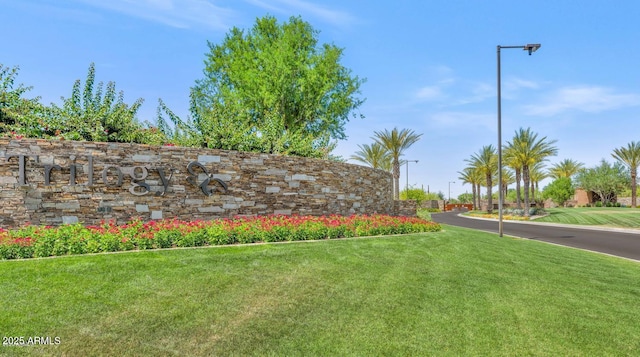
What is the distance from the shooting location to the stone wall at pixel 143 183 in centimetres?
986

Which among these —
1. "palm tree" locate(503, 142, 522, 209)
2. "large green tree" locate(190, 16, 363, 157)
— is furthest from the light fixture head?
"palm tree" locate(503, 142, 522, 209)

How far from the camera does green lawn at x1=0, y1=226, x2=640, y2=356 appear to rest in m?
4.82

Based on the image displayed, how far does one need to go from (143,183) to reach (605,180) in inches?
3068

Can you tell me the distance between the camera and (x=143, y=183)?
35.8 ft

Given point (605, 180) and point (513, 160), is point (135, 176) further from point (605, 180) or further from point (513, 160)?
point (605, 180)

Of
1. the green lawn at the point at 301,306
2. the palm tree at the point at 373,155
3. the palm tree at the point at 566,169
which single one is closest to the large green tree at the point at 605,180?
the palm tree at the point at 566,169

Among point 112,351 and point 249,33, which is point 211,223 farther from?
point 249,33

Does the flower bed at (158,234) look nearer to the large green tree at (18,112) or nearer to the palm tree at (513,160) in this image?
the large green tree at (18,112)

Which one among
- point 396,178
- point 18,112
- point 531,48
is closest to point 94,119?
point 18,112

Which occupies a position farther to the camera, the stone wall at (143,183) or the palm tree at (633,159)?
the palm tree at (633,159)

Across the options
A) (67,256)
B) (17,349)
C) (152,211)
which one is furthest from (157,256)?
(152,211)

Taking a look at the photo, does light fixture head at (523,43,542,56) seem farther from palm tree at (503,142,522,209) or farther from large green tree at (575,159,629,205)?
large green tree at (575,159,629,205)

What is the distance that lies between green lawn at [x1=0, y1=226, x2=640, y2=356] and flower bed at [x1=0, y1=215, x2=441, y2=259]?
0.74 m

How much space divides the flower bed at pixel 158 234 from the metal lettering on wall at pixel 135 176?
117 cm
